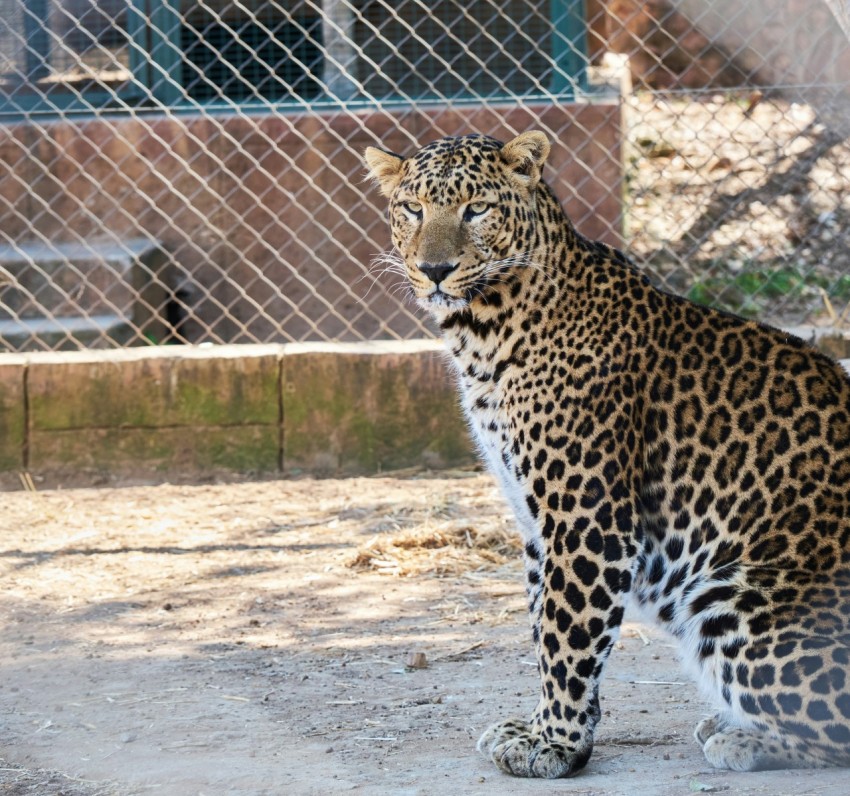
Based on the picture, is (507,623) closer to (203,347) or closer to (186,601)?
(186,601)

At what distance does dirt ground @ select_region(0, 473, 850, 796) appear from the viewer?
434cm

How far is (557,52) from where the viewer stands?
9836 millimetres

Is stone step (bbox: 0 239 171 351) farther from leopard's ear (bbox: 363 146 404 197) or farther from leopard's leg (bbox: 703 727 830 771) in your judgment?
leopard's leg (bbox: 703 727 830 771)

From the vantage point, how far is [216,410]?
852 centimetres

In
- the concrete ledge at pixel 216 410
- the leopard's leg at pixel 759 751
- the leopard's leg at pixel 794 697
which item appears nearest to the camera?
the leopard's leg at pixel 794 697

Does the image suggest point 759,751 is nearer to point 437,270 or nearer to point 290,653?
point 437,270

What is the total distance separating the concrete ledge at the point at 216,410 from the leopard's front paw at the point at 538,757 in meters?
4.29

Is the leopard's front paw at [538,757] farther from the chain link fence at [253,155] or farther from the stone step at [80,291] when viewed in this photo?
the stone step at [80,291]

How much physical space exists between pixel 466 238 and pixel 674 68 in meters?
10.1

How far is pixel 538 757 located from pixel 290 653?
5.59 feet

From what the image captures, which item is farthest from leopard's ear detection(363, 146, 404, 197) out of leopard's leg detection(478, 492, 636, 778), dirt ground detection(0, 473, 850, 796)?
dirt ground detection(0, 473, 850, 796)

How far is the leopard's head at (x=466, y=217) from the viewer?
179 inches

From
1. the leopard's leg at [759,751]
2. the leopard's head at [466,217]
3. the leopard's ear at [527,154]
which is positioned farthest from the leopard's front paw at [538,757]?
the leopard's ear at [527,154]

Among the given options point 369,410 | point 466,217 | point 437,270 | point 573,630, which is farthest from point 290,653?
point 369,410
